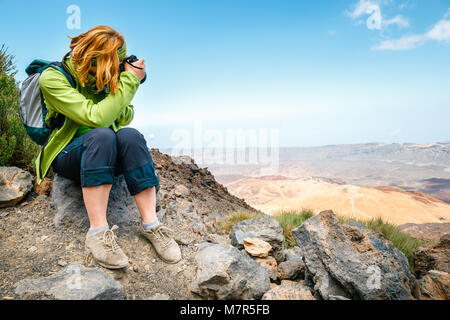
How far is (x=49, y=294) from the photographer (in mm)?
2025

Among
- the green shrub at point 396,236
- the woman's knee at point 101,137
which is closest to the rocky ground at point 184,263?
the woman's knee at point 101,137

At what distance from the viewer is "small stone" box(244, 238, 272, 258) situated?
3298 mm

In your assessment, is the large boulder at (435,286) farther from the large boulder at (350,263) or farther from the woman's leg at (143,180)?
the woman's leg at (143,180)

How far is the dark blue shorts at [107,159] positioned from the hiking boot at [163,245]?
1.51 feet

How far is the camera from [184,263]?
2789 millimetres

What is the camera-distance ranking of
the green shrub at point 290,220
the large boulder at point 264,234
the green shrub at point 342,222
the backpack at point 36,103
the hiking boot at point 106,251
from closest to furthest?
the hiking boot at point 106,251, the backpack at point 36,103, the large boulder at point 264,234, the green shrub at point 290,220, the green shrub at point 342,222

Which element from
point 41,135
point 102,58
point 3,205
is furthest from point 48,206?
point 102,58

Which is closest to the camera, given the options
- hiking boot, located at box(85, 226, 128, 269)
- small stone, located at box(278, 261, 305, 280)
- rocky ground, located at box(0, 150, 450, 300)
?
rocky ground, located at box(0, 150, 450, 300)

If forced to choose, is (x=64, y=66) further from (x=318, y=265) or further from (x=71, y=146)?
(x=318, y=265)

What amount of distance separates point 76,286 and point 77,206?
1083mm

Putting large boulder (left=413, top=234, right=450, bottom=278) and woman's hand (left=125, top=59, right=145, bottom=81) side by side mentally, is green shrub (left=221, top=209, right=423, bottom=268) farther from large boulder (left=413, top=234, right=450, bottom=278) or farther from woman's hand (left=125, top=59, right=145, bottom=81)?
woman's hand (left=125, top=59, right=145, bottom=81)

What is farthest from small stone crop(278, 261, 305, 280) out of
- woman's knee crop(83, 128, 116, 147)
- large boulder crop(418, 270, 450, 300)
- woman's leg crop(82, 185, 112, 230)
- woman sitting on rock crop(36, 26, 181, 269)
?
woman's knee crop(83, 128, 116, 147)

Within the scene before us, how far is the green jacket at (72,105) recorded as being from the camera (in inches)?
93.0

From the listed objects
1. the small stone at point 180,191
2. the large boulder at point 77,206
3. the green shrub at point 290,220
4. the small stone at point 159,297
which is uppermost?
the large boulder at point 77,206
